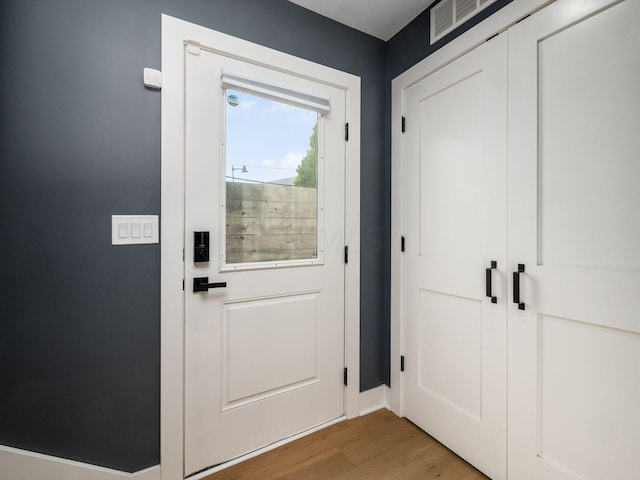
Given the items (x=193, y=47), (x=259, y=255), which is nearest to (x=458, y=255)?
(x=259, y=255)

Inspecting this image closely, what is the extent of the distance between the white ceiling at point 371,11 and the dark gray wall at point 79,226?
70 centimetres

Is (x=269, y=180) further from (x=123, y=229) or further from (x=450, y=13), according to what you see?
(x=450, y=13)

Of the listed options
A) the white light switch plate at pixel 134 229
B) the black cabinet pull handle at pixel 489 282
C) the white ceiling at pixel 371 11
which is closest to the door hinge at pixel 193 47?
the white ceiling at pixel 371 11

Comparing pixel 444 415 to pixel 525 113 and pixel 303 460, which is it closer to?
pixel 303 460

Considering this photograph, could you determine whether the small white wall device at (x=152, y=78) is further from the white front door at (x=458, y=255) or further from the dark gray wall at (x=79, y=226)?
the white front door at (x=458, y=255)

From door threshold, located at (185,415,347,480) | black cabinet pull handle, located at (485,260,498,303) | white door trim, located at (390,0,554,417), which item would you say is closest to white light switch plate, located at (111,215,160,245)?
door threshold, located at (185,415,347,480)

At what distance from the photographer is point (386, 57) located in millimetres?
2137

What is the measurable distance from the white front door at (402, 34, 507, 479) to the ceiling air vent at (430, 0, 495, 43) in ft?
0.66

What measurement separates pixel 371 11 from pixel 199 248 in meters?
1.78

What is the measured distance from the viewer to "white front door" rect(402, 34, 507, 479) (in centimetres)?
146

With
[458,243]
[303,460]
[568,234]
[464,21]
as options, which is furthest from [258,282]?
[464,21]

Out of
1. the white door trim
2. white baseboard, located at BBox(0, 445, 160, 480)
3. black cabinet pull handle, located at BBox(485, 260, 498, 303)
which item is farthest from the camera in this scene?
the white door trim

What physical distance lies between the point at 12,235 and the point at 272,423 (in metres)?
1.56

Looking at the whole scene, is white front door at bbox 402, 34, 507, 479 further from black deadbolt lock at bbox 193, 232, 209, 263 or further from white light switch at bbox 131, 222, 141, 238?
white light switch at bbox 131, 222, 141, 238
